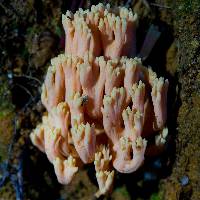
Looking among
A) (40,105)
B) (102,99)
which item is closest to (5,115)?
(40,105)

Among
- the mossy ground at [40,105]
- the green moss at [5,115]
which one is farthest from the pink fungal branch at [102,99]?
the green moss at [5,115]

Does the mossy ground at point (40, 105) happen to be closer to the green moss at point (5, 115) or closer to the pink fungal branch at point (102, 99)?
the green moss at point (5, 115)

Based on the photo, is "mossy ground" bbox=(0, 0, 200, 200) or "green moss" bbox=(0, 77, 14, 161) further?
"green moss" bbox=(0, 77, 14, 161)

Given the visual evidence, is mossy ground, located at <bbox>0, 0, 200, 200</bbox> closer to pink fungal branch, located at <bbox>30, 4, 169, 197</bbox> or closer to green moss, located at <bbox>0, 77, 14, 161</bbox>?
green moss, located at <bbox>0, 77, 14, 161</bbox>

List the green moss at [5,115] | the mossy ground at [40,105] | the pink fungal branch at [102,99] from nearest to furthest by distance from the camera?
1. the pink fungal branch at [102,99]
2. the mossy ground at [40,105]
3. the green moss at [5,115]

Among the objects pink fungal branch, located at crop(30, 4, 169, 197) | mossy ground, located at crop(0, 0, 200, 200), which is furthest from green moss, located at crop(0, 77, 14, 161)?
pink fungal branch, located at crop(30, 4, 169, 197)

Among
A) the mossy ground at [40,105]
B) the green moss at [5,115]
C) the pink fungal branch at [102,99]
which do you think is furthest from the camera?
the green moss at [5,115]

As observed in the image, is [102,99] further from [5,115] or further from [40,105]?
[5,115]

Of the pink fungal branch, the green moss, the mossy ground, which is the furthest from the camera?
the green moss
